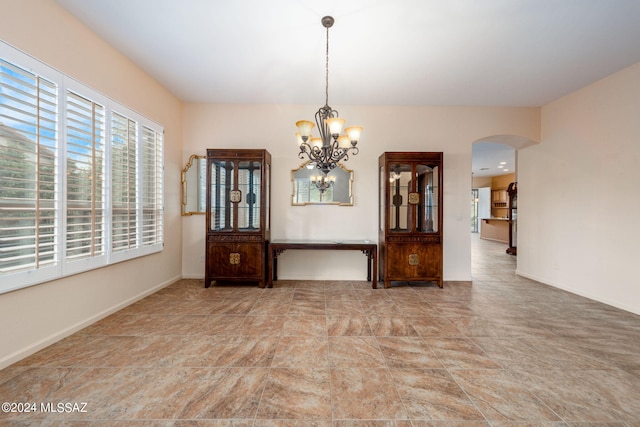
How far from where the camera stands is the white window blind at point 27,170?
1898 mm

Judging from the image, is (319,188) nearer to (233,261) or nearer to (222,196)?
Result: (222,196)

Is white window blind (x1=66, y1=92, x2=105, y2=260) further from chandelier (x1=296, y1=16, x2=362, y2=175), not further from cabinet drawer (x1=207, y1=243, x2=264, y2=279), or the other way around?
chandelier (x1=296, y1=16, x2=362, y2=175)

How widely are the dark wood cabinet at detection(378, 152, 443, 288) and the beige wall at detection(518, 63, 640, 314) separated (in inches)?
82.0

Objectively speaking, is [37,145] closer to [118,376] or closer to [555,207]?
[118,376]

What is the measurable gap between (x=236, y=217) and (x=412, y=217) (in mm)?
2906

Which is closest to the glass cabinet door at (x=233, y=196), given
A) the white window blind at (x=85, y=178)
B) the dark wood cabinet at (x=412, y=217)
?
the white window blind at (x=85, y=178)

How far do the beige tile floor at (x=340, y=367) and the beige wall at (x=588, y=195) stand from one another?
23.7 inches

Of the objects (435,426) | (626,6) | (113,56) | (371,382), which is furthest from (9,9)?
(626,6)

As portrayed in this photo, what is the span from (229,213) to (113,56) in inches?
94.2

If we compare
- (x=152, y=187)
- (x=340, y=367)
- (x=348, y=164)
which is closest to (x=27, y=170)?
(x=152, y=187)

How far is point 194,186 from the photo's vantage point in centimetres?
446

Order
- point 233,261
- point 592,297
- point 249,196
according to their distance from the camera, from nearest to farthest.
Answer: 1. point 592,297
2. point 233,261
3. point 249,196

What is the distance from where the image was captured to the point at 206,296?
3611 millimetres

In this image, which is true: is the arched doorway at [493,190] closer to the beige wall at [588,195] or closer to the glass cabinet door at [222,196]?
the beige wall at [588,195]
